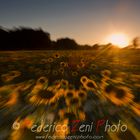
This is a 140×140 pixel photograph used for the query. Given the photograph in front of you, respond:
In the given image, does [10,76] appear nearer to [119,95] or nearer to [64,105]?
[64,105]

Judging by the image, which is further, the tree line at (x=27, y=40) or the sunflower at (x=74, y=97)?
the tree line at (x=27, y=40)

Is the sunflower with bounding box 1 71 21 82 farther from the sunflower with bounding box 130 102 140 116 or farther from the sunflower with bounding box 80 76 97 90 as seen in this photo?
the sunflower with bounding box 130 102 140 116

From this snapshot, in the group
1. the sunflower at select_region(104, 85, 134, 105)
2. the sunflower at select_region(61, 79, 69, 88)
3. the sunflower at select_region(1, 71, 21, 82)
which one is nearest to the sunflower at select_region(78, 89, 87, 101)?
the sunflower at select_region(104, 85, 134, 105)

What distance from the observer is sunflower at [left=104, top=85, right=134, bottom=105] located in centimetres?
476

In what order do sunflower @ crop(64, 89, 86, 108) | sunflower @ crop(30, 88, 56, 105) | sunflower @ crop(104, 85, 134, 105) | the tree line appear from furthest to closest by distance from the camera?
the tree line
sunflower @ crop(104, 85, 134, 105)
sunflower @ crop(30, 88, 56, 105)
sunflower @ crop(64, 89, 86, 108)

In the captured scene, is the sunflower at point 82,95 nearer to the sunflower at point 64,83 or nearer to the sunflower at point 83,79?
the sunflower at point 64,83

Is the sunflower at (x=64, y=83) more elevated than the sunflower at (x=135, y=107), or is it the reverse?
the sunflower at (x=135, y=107)

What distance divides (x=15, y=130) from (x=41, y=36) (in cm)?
2389

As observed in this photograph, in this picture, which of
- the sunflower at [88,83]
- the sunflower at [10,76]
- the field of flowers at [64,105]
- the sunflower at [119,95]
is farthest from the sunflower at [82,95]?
the sunflower at [10,76]

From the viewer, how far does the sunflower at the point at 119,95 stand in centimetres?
476

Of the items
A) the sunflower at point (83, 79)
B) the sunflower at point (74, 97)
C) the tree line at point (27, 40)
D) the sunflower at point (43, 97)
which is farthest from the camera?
the tree line at point (27, 40)

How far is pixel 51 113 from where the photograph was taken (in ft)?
13.2

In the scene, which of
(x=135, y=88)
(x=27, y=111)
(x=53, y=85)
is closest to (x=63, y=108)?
(x=27, y=111)

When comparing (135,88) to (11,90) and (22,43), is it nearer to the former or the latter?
(11,90)
